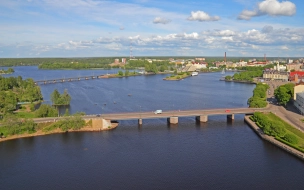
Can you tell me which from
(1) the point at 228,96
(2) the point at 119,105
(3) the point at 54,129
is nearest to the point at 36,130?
(3) the point at 54,129

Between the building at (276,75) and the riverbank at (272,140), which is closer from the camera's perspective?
the riverbank at (272,140)

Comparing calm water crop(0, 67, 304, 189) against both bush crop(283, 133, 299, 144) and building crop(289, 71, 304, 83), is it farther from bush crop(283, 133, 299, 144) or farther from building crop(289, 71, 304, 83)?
building crop(289, 71, 304, 83)

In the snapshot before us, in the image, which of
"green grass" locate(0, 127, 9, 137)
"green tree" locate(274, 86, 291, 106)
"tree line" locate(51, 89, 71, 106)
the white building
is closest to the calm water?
"green grass" locate(0, 127, 9, 137)

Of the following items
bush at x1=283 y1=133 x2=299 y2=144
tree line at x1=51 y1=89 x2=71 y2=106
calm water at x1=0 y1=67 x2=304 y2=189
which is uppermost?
tree line at x1=51 y1=89 x2=71 y2=106

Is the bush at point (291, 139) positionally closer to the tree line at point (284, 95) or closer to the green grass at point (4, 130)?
the tree line at point (284, 95)

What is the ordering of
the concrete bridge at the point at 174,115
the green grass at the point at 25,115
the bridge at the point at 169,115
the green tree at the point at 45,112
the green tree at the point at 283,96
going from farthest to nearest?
the green tree at the point at 283,96, the green grass at the point at 25,115, the green tree at the point at 45,112, the concrete bridge at the point at 174,115, the bridge at the point at 169,115

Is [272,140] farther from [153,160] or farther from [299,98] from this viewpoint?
[299,98]

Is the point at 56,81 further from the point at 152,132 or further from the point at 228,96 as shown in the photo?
the point at 152,132

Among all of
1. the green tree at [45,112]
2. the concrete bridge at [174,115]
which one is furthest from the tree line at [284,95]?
the green tree at [45,112]

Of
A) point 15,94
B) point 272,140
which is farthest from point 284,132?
point 15,94

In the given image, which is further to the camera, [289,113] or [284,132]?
[289,113]

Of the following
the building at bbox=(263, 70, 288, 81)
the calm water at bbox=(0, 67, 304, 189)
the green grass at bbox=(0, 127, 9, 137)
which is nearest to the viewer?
the calm water at bbox=(0, 67, 304, 189)
